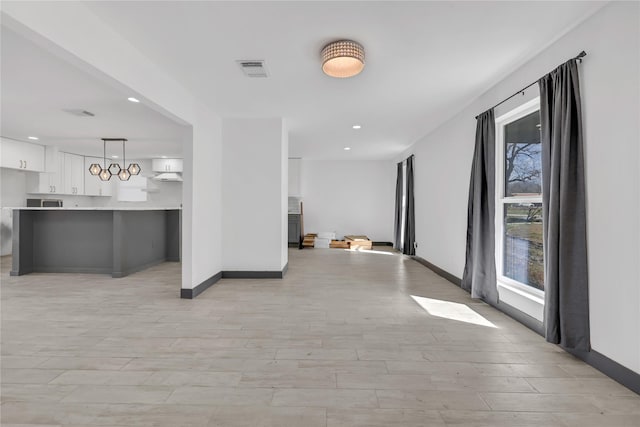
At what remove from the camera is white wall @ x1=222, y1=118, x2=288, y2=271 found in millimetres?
4871

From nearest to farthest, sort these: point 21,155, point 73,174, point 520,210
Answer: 1. point 520,210
2. point 21,155
3. point 73,174

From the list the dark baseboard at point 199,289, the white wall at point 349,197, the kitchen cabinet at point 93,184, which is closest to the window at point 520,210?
the dark baseboard at point 199,289

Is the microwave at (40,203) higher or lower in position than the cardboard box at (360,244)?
higher

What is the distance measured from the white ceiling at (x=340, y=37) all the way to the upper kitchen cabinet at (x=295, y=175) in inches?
171

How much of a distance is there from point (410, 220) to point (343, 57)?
5.04m

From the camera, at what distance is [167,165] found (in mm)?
8492

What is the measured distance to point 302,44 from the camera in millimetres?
2650

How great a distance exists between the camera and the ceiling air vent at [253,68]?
298cm

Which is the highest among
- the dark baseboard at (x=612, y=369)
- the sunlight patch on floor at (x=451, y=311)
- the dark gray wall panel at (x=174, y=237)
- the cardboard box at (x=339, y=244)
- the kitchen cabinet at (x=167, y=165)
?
the kitchen cabinet at (x=167, y=165)

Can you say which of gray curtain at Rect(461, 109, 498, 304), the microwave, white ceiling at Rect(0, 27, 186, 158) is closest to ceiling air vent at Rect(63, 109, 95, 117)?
white ceiling at Rect(0, 27, 186, 158)

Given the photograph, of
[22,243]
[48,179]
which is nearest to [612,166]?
[22,243]

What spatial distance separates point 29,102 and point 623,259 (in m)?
6.62

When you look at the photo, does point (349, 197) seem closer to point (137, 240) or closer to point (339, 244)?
point (339, 244)

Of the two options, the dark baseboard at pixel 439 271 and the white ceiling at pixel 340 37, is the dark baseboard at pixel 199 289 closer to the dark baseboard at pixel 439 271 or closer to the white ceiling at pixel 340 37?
the white ceiling at pixel 340 37
